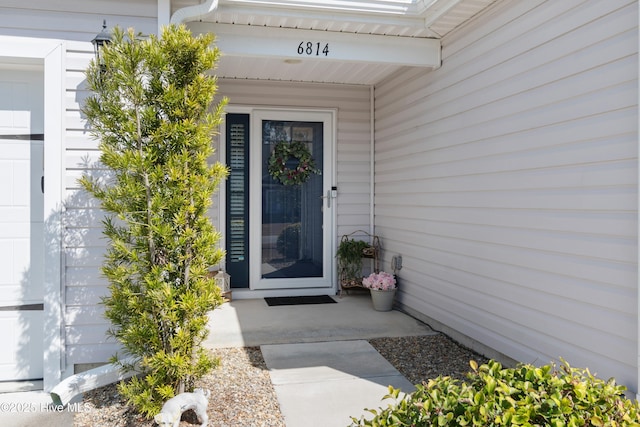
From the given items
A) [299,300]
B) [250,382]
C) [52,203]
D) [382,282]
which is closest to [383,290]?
[382,282]

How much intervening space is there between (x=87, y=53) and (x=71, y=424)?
7.14ft

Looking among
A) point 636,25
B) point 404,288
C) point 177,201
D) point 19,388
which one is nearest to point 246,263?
point 404,288

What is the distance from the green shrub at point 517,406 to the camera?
4.47 feet

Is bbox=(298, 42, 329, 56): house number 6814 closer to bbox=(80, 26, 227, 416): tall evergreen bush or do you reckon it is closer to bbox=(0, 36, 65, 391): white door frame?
bbox=(80, 26, 227, 416): tall evergreen bush

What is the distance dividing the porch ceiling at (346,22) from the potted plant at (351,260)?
2.11 metres

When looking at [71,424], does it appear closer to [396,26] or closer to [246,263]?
[246,263]

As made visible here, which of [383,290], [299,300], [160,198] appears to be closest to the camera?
[160,198]

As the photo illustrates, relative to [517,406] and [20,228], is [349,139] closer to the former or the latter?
[20,228]

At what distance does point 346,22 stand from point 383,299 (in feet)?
8.47

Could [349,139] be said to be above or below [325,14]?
below

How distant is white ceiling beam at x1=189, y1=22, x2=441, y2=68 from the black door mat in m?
2.52

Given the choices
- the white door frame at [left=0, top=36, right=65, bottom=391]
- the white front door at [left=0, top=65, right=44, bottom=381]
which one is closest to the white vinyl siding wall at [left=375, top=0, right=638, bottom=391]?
the white door frame at [left=0, top=36, right=65, bottom=391]

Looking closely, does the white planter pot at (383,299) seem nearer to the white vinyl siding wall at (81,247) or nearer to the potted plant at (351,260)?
the potted plant at (351,260)

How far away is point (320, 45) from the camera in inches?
157
